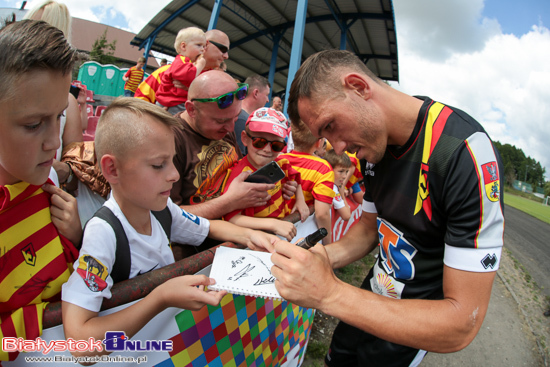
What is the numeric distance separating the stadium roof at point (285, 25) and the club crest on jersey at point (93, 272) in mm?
11294

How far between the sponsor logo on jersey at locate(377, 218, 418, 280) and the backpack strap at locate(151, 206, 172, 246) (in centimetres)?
124

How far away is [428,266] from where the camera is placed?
1.53m

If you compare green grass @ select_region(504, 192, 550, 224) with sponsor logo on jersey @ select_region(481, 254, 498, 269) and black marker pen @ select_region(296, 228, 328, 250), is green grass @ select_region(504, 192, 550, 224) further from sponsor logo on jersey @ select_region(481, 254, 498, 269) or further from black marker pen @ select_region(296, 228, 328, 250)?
black marker pen @ select_region(296, 228, 328, 250)

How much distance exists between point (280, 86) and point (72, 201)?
26.0m

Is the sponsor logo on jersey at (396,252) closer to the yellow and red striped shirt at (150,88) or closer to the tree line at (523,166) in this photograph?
the yellow and red striped shirt at (150,88)

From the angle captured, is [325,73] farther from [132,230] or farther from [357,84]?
[132,230]

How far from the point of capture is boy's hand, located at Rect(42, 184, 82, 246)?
46.7 inches

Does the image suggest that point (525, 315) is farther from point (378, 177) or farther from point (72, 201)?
point (72, 201)

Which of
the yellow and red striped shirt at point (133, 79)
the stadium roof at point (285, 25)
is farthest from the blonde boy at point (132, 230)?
the stadium roof at point (285, 25)

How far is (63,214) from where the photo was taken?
119 centimetres

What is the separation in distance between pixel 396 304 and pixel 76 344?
1217 mm

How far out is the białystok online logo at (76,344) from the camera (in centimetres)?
89

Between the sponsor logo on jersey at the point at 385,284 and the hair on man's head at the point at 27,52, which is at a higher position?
the hair on man's head at the point at 27,52

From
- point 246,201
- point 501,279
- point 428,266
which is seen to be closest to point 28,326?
point 246,201
